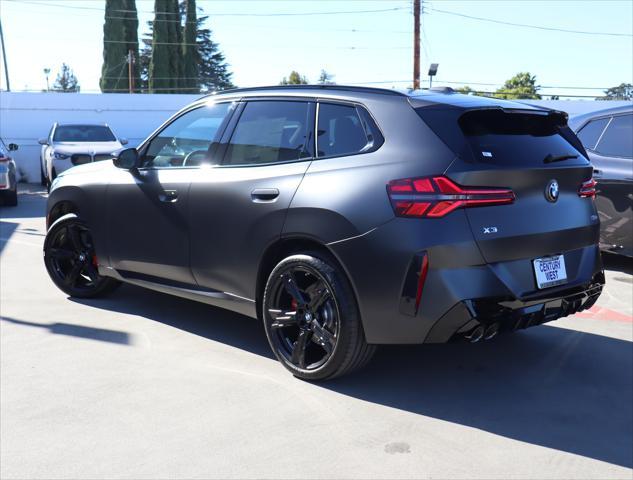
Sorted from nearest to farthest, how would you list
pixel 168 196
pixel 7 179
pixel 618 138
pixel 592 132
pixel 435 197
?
pixel 435 197 → pixel 168 196 → pixel 618 138 → pixel 592 132 → pixel 7 179

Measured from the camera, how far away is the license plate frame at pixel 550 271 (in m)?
3.87

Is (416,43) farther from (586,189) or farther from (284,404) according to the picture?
(284,404)

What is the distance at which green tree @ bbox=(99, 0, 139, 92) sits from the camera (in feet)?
194

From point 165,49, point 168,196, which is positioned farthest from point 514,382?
point 165,49

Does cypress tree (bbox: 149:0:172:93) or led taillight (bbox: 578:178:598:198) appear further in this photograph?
cypress tree (bbox: 149:0:172:93)

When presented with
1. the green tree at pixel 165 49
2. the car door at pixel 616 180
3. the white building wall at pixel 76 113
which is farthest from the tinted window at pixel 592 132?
the green tree at pixel 165 49

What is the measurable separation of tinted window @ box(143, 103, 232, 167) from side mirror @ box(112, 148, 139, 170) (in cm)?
8

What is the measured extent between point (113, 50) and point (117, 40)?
0.91 m

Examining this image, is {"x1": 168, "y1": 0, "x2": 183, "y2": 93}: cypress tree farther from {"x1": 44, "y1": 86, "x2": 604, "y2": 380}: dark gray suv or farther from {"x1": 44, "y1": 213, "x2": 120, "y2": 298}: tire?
{"x1": 44, "y1": 86, "x2": 604, "y2": 380}: dark gray suv

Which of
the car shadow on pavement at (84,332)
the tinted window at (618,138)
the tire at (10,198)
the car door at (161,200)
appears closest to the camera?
the car door at (161,200)

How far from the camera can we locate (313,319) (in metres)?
4.19

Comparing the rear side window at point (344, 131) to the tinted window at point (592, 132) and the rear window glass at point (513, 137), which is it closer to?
the rear window glass at point (513, 137)

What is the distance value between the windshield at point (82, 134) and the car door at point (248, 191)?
1220 cm

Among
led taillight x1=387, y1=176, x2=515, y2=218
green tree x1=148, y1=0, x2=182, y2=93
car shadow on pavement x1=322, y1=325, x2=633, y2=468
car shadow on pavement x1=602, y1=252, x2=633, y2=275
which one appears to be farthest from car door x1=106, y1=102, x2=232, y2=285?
green tree x1=148, y1=0, x2=182, y2=93
